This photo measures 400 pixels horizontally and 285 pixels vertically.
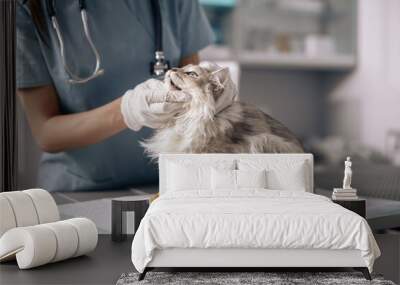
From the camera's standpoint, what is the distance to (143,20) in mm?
4414

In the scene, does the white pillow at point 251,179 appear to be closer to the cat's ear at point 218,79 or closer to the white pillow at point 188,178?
the white pillow at point 188,178

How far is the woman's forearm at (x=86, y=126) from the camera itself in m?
4.45

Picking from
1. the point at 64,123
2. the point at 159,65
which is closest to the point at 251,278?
the point at 159,65

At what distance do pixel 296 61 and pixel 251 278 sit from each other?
6.30ft

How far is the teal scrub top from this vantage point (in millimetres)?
4398

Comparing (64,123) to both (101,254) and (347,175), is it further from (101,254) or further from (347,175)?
(347,175)

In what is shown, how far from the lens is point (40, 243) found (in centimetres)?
340

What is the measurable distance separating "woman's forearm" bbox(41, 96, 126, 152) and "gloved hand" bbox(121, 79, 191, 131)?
0.07 meters

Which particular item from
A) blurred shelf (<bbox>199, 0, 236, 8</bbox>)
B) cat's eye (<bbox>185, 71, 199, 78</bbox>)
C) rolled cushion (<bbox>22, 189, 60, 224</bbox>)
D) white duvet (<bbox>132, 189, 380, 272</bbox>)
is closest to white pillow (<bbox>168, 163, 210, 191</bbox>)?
cat's eye (<bbox>185, 71, 199, 78</bbox>)

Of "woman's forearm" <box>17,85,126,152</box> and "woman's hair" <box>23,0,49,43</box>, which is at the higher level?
"woman's hair" <box>23,0,49,43</box>

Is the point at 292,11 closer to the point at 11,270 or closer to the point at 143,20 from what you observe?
the point at 143,20

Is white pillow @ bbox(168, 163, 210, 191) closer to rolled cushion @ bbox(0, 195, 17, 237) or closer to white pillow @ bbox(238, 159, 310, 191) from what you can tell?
white pillow @ bbox(238, 159, 310, 191)

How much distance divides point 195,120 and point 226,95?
1.07 feet

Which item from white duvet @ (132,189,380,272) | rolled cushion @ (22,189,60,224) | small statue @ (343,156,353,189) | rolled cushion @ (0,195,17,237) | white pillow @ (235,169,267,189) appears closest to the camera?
white duvet @ (132,189,380,272)
